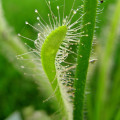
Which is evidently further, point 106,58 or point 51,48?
point 106,58

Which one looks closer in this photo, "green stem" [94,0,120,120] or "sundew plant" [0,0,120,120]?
"sundew plant" [0,0,120,120]

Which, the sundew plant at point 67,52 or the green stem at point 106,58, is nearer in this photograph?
the sundew plant at point 67,52

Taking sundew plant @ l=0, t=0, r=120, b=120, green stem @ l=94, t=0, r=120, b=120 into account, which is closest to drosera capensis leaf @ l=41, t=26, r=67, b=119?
sundew plant @ l=0, t=0, r=120, b=120

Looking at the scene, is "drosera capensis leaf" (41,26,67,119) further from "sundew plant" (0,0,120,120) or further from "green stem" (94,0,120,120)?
"green stem" (94,0,120,120)

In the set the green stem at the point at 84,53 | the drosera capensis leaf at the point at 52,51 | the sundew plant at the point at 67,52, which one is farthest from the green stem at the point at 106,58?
the drosera capensis leaf at the point at 52,51

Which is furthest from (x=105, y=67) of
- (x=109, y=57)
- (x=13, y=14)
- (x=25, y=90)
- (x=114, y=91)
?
(x=13, y=14)

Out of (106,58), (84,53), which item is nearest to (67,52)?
(84,53)

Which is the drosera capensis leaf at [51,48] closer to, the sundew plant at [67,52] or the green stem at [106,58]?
the sundew plant at [67,52]

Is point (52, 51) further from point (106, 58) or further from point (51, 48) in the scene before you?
point (106, 58)
